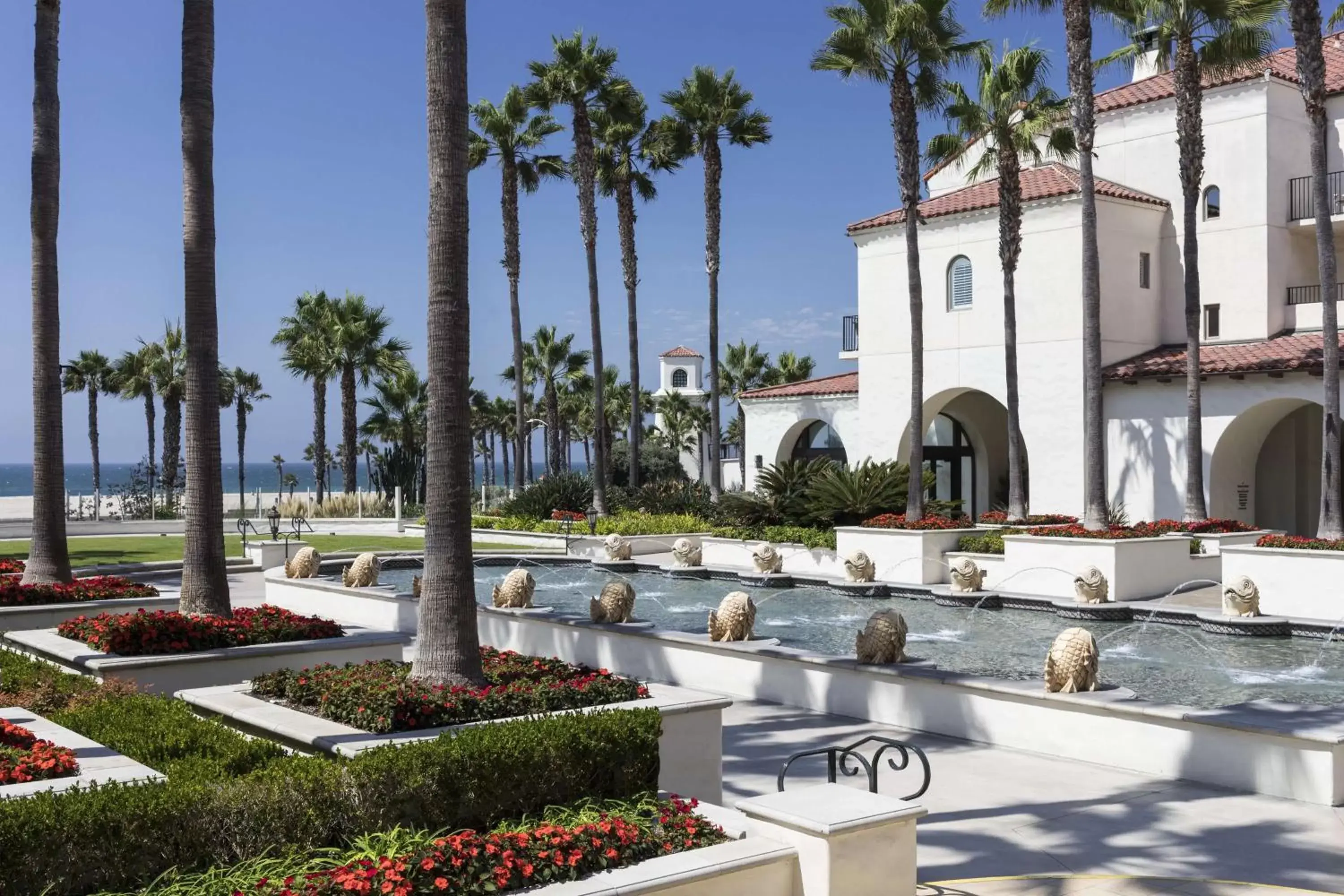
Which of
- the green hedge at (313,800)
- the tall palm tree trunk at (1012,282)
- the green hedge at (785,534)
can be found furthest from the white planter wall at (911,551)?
the green hedge at (313,800)

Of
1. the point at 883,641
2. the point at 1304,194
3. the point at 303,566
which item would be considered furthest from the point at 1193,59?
the point at 303,566

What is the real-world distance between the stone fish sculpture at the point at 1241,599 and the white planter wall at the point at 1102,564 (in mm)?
3326

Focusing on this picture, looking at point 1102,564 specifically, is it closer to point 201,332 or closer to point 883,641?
point 883,641

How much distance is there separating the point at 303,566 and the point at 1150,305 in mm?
21557

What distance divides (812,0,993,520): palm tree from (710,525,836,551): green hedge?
1872mm

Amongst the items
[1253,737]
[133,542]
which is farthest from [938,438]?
[1253,737]

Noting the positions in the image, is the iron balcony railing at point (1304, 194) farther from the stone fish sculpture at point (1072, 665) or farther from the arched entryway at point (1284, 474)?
the stone fish sculpture at point (1072, 665)

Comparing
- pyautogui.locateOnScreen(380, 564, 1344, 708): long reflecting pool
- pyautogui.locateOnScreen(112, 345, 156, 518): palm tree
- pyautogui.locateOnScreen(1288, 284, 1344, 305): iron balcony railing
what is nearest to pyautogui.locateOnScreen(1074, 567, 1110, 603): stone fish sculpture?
pyautogui.locateOnScreen(380, 564, 1344, 708): long reflecting pool

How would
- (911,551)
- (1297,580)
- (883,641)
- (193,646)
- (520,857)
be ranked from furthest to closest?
1. (911,551)
2. (1297,580)
3. (883,641)
4. (193,646)
5. (520,857)

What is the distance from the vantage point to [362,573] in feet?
64.4

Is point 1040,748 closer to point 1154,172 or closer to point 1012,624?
point 1012,624

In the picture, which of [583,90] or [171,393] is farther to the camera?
[171,393]

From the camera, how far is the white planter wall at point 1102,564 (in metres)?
20.2

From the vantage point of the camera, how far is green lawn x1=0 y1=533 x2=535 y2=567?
91.5ft
